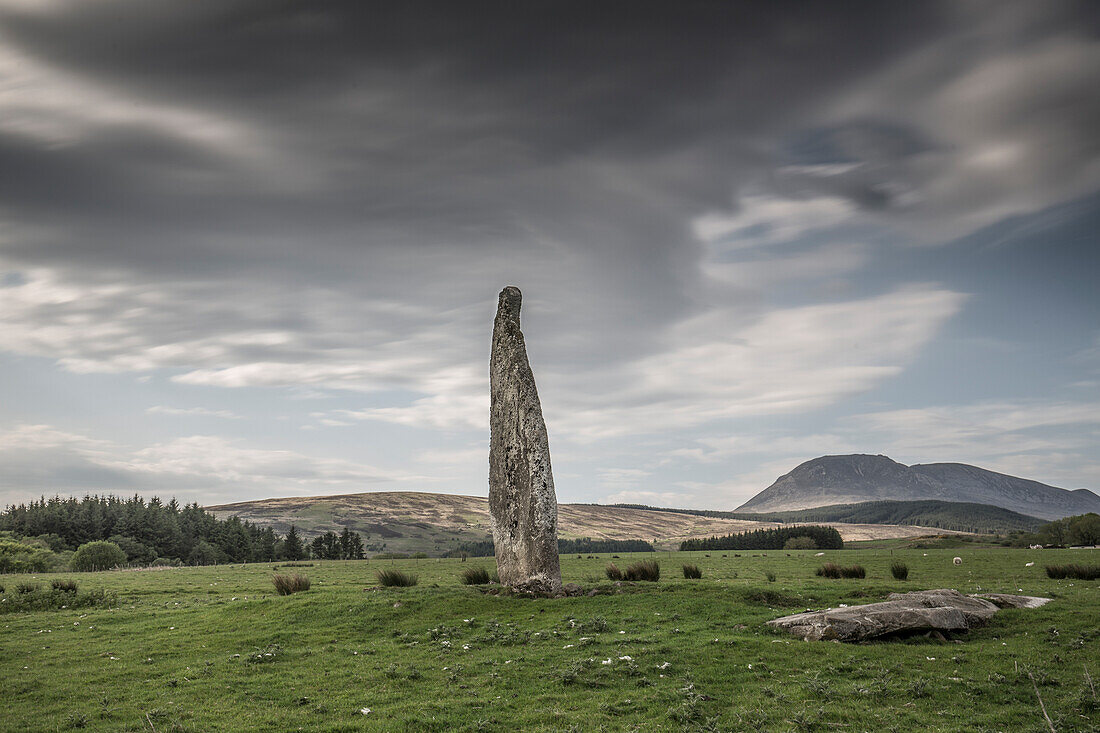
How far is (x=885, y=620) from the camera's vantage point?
17938 mm

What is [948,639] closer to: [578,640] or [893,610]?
[893,610]

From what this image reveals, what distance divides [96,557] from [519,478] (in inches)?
2670

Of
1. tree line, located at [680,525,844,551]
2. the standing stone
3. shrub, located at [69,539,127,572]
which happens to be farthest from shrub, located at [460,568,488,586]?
tree line, located at [680,525,844,551]

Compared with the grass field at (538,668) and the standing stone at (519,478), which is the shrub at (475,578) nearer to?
the standing stone at (519,478)

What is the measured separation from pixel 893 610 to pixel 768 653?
4695 millimetres

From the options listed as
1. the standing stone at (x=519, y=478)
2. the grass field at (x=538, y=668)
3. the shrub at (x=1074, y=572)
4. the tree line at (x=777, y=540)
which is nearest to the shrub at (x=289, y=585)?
the grass field at (x=538, y=668)

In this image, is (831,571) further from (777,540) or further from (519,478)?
(777,540)

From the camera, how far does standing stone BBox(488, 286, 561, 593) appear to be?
2525cm

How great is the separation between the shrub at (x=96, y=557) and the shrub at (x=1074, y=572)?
84385mm

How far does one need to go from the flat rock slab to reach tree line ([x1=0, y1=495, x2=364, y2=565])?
99.6 m

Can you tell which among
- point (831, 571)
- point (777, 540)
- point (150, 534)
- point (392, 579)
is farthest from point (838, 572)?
point (150, 534)

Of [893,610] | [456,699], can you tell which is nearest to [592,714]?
[456,699]

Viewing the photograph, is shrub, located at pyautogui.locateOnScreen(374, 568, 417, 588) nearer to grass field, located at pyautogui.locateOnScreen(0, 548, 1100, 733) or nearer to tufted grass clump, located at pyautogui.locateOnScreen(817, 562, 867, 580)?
grass field, located at pyautogui.locateOnScreen(0, 548, 1100, 733)

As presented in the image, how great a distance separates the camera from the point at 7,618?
26578 millimetres
